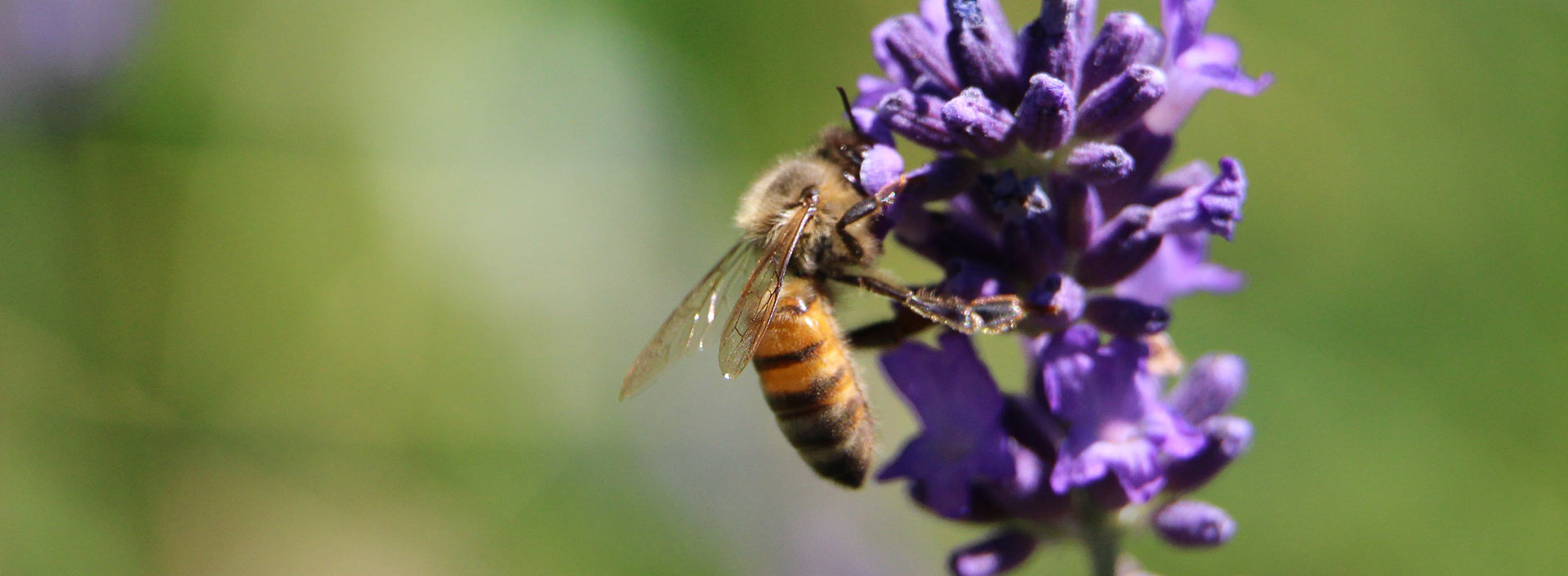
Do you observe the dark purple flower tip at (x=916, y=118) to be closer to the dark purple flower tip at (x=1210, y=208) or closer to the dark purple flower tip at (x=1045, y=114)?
the dark purple flower tip at (x=1045, y=114)

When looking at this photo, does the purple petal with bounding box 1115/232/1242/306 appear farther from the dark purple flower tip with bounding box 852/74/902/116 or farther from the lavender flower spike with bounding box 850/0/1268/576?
the dark purple flower tip with bounding box 852/74/902/116

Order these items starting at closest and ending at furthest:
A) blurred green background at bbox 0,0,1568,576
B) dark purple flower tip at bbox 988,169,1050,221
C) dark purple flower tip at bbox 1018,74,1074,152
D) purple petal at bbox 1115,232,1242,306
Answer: dark purple flower tip at bbox 1018,74,1074,152 < dark purple flower tip at bbox 988,169,1050,221 < purple petal at bbox 1115,232,1242,306 < blurred green background at bbox 0,0,1568,576

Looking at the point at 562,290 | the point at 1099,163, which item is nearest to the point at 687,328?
the point at 1099,163

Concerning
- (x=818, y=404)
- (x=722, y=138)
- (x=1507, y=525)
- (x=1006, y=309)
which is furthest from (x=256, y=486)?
(x=1507, y=525)

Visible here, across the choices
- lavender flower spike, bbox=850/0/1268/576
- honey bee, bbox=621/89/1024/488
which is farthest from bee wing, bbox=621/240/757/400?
lavender flower spike, bbox=850/0/1268/576

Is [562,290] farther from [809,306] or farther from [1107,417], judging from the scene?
[1107,417]

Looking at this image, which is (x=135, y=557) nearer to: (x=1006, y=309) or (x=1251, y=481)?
(x=1006, y=309)

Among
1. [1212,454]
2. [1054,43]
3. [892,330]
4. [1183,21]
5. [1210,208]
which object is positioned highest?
[1183,21]
